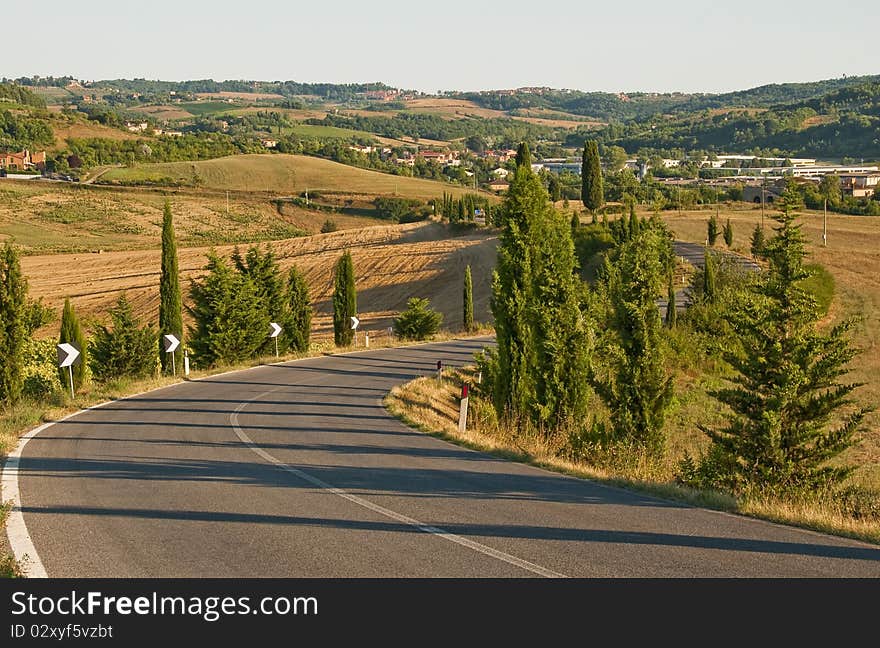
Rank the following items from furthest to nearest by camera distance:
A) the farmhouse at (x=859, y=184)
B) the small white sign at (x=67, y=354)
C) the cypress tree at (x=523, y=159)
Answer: the farmhouse at (x=859, y=184) → the cypress tree at (x=523, y=159) → the small white sign at (x=67, y=354)

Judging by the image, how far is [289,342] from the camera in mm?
40312

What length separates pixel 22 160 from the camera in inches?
5714

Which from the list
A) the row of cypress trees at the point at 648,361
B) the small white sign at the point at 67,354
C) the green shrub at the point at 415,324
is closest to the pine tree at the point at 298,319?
the green shrub at the point at 415,324

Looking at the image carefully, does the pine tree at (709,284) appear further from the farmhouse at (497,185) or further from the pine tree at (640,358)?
the farmhouse at (497,185)

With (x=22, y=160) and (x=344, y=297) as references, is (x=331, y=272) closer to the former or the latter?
(x=344, y=297)

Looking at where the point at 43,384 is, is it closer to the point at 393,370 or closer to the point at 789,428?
the point at 393,370

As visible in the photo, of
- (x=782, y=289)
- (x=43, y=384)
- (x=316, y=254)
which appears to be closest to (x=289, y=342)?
(x=43, y=384)

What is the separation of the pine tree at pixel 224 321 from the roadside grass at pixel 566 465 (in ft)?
35.2

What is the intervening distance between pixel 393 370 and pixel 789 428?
54.5 feet

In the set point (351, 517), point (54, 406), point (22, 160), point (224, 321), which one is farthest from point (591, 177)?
point (22, 160)

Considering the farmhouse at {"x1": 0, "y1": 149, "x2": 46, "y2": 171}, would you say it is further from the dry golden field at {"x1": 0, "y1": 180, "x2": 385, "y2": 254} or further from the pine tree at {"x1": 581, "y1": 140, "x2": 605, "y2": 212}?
the pine tree at {"x1": 581, "y1": 140, "x2": 605, "y2": 212}

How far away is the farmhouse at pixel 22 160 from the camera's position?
468ft

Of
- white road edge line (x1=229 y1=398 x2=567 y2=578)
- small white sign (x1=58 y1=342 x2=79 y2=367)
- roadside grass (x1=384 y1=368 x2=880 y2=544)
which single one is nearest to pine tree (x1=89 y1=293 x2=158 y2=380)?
small white sign (x1=58 y1=342 x2=79 y2=367)

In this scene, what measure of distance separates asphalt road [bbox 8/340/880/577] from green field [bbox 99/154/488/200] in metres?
117
